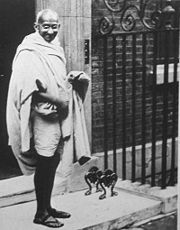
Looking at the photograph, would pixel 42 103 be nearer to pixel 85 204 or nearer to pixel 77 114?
pixel 77 114

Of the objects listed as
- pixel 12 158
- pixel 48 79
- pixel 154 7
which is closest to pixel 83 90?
pixel 48 79

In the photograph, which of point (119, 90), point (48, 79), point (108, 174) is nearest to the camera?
point (48, 79)

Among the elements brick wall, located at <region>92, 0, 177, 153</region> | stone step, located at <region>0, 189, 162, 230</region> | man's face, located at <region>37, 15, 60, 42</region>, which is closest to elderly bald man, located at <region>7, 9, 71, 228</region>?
man's face, located at <region>37, 15, 60, 42</region>

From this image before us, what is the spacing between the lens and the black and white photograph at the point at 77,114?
14.6 feet

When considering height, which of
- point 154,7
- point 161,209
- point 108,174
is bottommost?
point 161,209

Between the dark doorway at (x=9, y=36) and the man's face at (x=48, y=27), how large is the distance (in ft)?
0.44

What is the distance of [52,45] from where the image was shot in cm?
447

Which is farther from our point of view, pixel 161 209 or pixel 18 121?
pixel 161 209

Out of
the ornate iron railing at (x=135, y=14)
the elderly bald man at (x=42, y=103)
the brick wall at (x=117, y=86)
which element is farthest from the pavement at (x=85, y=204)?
the ornate iron railing at (x=135, y=14)

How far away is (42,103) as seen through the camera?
4465 millimetres

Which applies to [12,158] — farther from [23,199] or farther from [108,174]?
[108,174]

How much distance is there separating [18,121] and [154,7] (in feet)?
6.70

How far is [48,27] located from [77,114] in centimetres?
87

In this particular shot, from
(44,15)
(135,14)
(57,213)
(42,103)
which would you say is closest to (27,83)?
(42,103)
